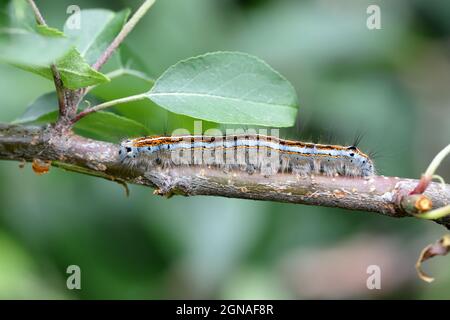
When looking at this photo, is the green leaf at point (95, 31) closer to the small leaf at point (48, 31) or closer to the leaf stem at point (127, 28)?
the leaf stem at point (127, 28)

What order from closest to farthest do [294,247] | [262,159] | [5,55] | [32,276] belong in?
[5,55] → [262,159] → [32,276] → [294,247]

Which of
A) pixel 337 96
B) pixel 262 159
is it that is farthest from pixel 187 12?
pixel 262 159

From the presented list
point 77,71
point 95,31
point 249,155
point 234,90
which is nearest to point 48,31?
point 77,71

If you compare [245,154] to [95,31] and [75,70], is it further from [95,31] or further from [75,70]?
[75,70]

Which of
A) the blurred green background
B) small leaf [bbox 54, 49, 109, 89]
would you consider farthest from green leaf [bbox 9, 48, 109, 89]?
the blurred green background

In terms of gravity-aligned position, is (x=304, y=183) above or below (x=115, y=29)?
below

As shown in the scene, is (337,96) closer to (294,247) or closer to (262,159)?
(294,247)
